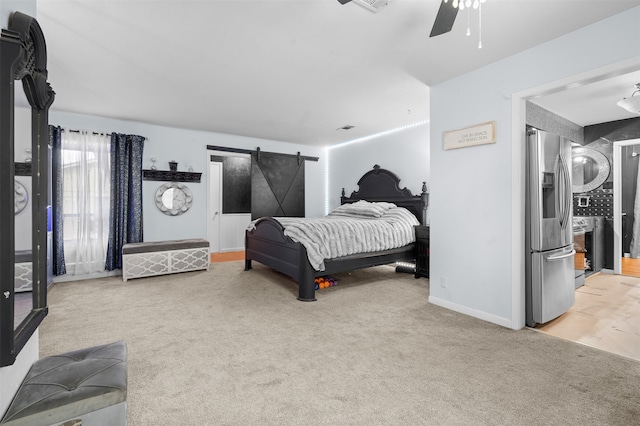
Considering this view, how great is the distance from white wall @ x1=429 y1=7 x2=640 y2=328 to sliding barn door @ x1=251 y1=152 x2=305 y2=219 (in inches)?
151

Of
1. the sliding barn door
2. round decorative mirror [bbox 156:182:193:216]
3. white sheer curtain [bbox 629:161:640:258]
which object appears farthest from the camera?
the sliding barn door

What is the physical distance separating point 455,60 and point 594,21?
0.94 meters

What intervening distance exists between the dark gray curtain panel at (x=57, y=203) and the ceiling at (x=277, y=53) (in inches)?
17.4

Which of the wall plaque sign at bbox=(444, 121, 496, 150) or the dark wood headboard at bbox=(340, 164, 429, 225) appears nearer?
the wall plaque sign at bbox=(444, 121, 496, 150)

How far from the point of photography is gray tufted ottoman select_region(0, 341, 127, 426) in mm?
995

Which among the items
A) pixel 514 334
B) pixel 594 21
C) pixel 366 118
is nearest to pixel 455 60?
pixel 594 21

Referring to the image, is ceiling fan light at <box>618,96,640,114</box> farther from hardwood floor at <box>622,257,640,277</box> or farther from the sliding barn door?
the sliding barn door

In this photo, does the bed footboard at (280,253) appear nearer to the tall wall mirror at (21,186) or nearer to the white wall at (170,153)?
the white wall at (170,153)

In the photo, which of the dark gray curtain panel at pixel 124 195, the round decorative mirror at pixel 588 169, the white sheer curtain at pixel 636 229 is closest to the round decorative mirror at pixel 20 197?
the dark gray curtain panel at pixel 124 195

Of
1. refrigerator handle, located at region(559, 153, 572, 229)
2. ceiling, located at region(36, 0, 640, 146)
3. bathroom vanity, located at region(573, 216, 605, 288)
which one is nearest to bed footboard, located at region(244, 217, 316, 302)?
ceiling, located at region(36, 0, 640, 146)

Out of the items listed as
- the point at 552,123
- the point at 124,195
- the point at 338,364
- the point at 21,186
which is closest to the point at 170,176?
the point at 124,195

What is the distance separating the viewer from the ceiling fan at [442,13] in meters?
1.58

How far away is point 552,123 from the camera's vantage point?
4020 mm

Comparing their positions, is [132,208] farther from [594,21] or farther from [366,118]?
[594,21]
